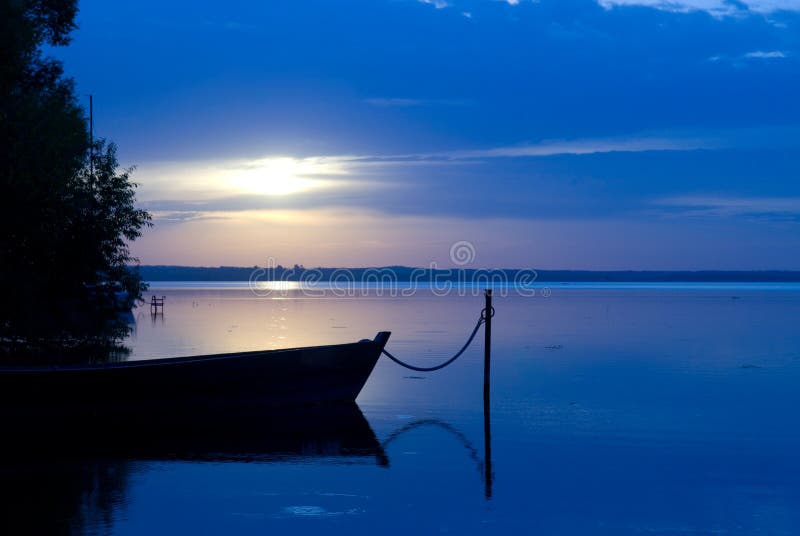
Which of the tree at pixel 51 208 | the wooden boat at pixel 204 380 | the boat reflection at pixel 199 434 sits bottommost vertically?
the boat reflection at pixel 199 434

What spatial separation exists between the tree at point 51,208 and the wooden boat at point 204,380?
449 cm

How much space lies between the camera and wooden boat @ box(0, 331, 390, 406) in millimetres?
19031

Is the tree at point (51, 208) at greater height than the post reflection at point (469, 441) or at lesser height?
greater

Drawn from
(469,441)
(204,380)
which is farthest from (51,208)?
(469,441)

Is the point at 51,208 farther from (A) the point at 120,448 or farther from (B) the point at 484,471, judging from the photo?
(B) the point at 484,471

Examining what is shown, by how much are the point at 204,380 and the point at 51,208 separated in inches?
269

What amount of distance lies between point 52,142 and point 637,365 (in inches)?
912

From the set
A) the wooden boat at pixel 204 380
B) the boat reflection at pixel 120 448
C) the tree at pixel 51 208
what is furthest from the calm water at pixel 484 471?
the tree at pixel 51 208

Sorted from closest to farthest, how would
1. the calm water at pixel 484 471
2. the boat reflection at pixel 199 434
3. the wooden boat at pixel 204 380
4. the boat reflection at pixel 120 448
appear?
the calm water at pixel 484 471 < the boat reflection at pixel 120 448 < the boat reflection at pixel 199 434 < the wooden boat at pixel 204 380

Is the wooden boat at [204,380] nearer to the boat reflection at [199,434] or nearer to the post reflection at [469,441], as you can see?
the boat reflection at [199,434]

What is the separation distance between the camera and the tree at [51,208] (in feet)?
72.9

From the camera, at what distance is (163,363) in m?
20.1

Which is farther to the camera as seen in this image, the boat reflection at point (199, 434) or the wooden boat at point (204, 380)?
the wooden boat at point (204, 380)

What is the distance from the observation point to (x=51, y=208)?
23.0m
